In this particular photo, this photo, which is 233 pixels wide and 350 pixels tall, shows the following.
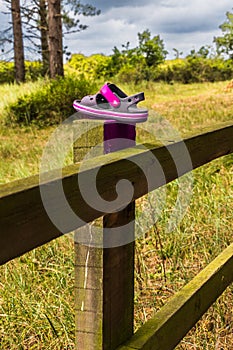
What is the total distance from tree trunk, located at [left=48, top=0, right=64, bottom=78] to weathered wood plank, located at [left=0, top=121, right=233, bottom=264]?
13170 mm

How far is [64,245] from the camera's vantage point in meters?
3.78

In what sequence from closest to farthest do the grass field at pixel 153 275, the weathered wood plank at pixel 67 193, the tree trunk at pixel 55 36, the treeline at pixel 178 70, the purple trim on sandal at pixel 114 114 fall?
the weathered wood plank at pixel 67 193 < the purple trim on sandal at pixel 114 114 < the grass field at pixel 153 275 < the tree trunk at pixel 55 36 < the treeline at pixel 178 70

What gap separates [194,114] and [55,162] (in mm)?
4377

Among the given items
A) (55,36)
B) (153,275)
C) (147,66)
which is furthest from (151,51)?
(153,275)

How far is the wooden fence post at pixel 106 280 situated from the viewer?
165 cm

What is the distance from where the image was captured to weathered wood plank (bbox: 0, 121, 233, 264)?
1125 mm

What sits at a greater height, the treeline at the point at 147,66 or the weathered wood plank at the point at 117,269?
the treeline at the point at 147,66

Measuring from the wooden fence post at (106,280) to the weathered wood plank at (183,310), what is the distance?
8 cm

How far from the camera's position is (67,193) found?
50.6 inches

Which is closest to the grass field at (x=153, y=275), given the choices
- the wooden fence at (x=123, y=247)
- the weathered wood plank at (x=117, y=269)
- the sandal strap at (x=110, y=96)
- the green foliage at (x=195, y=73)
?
the wooden fence at (x=123, y=247)

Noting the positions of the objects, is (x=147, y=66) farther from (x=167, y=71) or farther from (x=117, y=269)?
(x=117, y=269)

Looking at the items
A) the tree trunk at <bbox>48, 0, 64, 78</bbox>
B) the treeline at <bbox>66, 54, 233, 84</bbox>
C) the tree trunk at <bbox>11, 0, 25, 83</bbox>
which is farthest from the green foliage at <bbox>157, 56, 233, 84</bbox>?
the tree trunk at <bbox>48, 0, 64, 78</bbox>

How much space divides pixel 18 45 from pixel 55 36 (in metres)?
6.79

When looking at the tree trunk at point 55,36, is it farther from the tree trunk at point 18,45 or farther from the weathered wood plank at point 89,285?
the weathered wood plank at point 89,285
